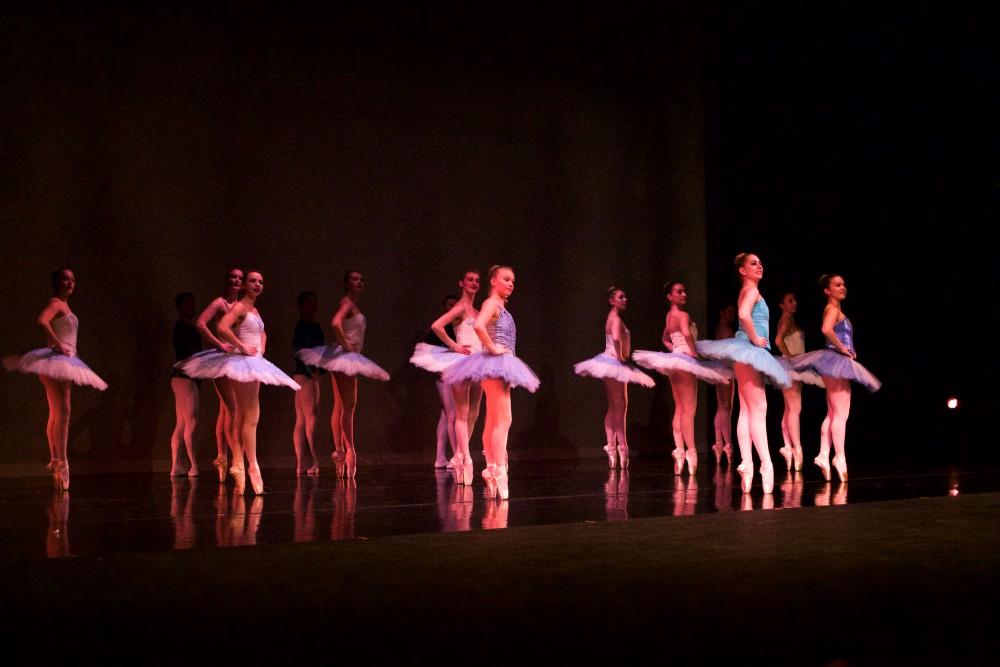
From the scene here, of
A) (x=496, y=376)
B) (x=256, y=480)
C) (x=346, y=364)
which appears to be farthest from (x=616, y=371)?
(x=256, y=480)

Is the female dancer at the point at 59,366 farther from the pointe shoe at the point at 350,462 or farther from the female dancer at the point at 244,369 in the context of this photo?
the pointe shoe at the point at 350,462

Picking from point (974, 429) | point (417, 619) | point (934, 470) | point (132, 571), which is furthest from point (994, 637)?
point (974, 429)

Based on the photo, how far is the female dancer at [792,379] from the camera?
873 centimetres

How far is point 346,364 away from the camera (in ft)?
27.0

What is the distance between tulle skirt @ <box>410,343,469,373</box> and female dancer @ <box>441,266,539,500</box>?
5.28 feet

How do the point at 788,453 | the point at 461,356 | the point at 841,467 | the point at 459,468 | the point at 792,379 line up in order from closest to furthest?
1. the point at 841,467
2. the point at 459,468
3. the point at 461,356
4. the point at 792,379
5. the point at 788,453

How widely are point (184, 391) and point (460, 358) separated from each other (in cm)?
270

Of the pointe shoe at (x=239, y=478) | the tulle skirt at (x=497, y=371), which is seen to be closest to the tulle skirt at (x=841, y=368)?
the tulle skirt at (x=497, y=371)

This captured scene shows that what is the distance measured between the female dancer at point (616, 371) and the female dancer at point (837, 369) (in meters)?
1.52

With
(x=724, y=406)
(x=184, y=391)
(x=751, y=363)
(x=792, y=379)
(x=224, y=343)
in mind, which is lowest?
(x=724, y=406)

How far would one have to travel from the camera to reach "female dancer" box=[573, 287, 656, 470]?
29.9ft

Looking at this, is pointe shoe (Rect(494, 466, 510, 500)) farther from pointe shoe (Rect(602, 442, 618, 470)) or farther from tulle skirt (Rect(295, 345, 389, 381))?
pointe shoe (Rect(602, 442, 618, 470))

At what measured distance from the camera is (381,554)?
15.1 ft

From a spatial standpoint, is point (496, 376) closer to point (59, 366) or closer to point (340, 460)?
point (340, 460)
